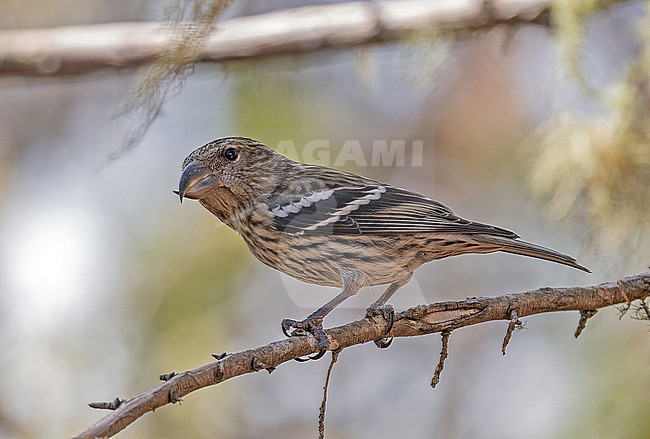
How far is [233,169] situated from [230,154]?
50mm

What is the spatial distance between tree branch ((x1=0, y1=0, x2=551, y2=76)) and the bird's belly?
1094 mm

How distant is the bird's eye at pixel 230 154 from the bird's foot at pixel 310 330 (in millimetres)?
595

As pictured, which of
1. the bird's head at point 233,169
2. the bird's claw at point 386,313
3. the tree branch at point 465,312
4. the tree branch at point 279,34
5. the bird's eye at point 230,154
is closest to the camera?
the tree branch at point 465,312

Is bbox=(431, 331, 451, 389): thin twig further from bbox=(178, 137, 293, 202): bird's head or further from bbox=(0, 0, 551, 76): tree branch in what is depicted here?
bbox=(0, 0, 551, 76): tree branch

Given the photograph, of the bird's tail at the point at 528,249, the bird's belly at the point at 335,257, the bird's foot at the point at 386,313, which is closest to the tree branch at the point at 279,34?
the bird's belly at the point at 335,257

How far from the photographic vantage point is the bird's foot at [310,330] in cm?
196

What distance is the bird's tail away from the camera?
6.93 feet

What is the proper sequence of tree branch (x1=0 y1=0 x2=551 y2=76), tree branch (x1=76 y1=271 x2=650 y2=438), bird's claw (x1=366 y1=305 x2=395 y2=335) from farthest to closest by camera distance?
1. tree branch (x1=0 y1=0 x2=551 y2=76)
2. bird's claw (x1=366 y1=305 x2=395 y2=335)
3. tree branch (x1=76 y1=271 x2=650 y2=438)

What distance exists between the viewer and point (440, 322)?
2037 millimetres

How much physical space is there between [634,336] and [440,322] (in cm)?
169

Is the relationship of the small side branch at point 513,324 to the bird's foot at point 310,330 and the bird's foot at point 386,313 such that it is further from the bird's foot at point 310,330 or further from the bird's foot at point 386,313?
the bird's foot at point 310,330

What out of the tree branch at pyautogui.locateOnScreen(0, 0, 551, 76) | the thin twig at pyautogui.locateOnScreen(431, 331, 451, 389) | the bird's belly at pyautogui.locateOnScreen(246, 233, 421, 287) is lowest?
the thin twig at pyautogui.locateOnScreen(431, 331, 451, 389)

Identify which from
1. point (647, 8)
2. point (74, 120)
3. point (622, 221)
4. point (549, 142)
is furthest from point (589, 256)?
point (74, 120)

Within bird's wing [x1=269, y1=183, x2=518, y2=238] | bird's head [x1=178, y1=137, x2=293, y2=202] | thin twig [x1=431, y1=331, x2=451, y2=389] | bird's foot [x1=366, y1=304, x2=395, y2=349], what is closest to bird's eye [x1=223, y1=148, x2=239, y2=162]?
bird's head [x1=178, y1=137, x2=293, y2=202]
